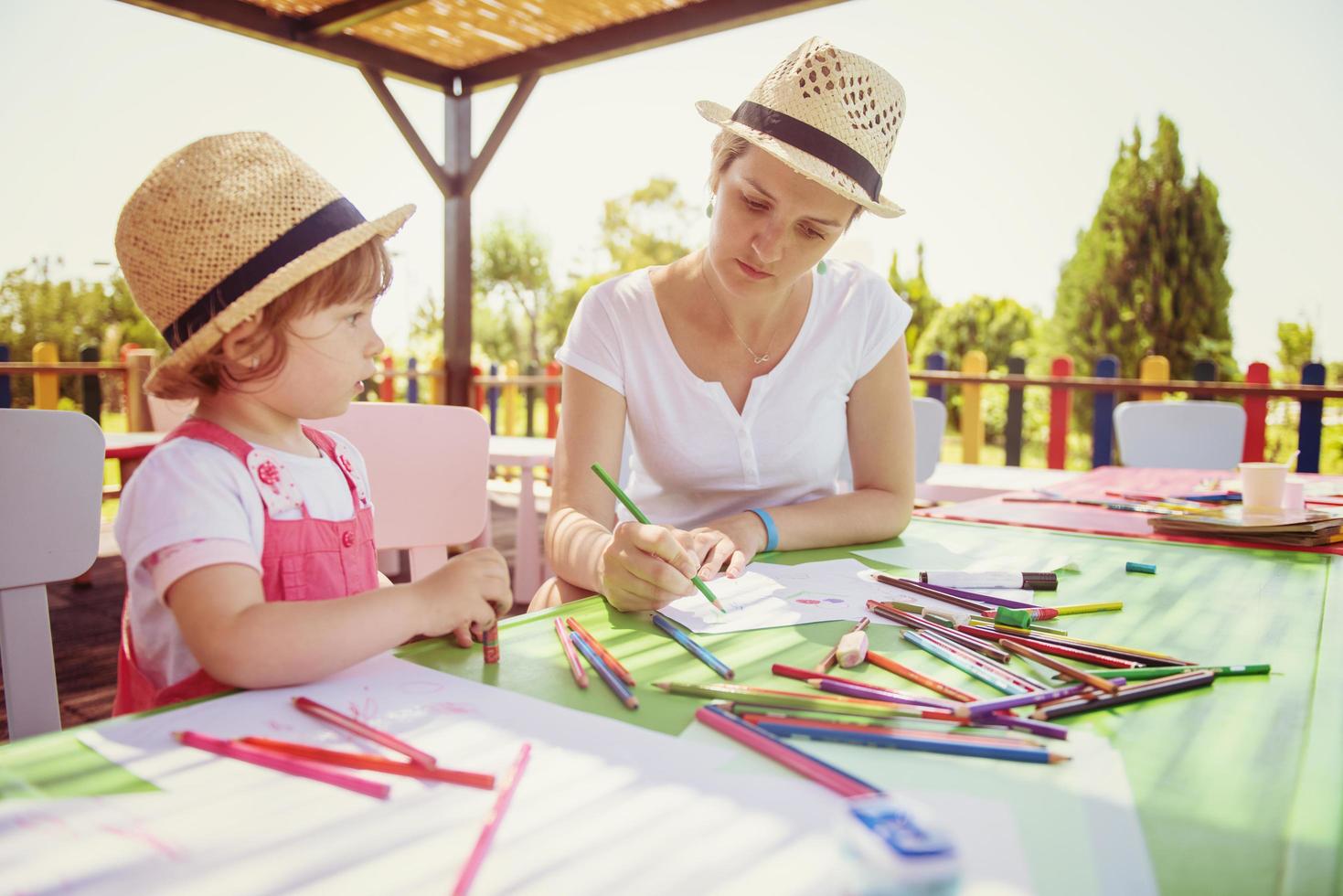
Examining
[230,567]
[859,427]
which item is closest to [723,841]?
[230,567]

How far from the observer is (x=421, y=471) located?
5.97 feet

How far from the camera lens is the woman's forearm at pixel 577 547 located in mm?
1242

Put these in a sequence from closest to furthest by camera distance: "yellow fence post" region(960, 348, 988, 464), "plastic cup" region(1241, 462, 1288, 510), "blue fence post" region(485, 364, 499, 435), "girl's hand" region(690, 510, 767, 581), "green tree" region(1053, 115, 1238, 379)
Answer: "girl's hand" region(690, 510, 767, 581)
"plastic cup" region(1241, 462, 1288, 510)
"yellow fence post" region(960, 348, 988, 464)
"blue fence post" region(485, 364, 499, 435)
"green tree" region(1053, 115, 1238, 379)

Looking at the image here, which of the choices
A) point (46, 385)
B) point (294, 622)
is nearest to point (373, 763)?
point (294, 622)

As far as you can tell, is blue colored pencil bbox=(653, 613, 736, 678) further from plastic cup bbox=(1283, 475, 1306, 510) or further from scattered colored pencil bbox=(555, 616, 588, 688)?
plastic cup bbox=(1283, 475, 1306, 510)

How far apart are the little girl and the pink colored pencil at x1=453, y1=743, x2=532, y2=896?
0.79ft

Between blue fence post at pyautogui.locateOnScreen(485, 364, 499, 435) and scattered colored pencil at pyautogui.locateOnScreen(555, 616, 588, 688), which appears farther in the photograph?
blue fence post at pyautogui.locateOnScreen(485, 364, 499, 435)

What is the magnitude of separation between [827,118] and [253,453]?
988 mm

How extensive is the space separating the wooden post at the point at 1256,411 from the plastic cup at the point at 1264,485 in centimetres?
408

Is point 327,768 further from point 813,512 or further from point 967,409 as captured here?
point 967,409

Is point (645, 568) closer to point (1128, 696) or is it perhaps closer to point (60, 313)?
point (1128, 696)

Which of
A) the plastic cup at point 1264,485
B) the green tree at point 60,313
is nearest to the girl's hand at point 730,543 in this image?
the plastic cup at point 1264,485

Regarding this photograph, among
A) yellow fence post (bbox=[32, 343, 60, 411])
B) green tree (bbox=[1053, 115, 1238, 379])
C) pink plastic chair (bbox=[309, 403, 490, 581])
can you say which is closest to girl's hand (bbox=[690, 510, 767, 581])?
pink plastic chair (bbox=[309, 403, 490, 581])

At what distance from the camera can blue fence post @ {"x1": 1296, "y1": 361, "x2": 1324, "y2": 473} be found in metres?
5.17
